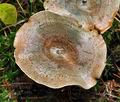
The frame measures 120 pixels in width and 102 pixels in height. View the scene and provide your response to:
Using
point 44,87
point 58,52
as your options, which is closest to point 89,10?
point 58,52

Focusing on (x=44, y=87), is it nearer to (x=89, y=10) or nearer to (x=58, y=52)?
(x=58, y=52)

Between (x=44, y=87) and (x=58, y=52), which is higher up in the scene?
(x=58, y=52)

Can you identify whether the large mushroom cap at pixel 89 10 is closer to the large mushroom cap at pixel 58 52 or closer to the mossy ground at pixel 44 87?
the large mushroom cap at pixel 58 52

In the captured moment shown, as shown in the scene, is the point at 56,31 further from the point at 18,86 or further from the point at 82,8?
the point at 18,86

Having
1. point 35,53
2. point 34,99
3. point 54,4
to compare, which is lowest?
point 34,99

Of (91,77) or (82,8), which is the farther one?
(82,8)

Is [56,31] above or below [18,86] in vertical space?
above

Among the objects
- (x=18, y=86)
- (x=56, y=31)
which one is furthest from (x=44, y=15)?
(x=18, y=86)
